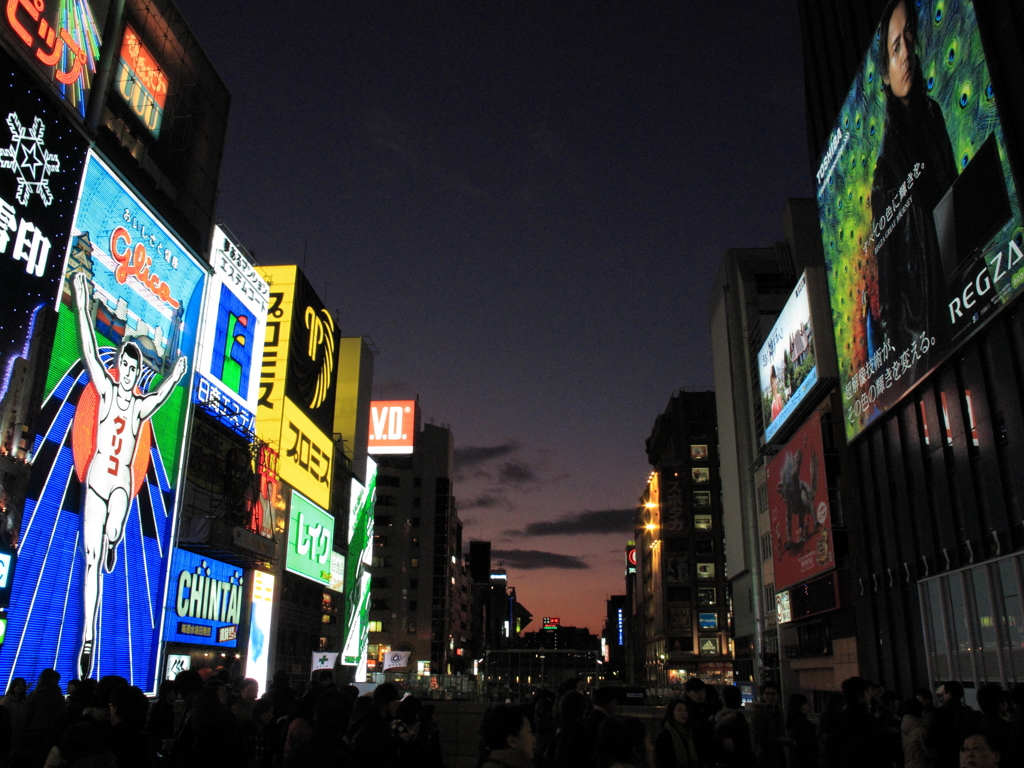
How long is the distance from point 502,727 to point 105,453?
1884 centimetres

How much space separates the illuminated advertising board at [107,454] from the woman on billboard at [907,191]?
2266 centimetres

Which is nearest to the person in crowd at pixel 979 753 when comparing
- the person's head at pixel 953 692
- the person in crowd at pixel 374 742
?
the person's head at pixel 953 692

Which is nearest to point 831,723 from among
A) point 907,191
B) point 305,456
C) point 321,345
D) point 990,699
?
point 990,699

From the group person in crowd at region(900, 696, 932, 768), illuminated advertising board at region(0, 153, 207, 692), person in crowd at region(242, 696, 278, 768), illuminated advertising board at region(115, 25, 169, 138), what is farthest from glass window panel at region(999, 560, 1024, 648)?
illuminated advertising board at region(115, 25, 169, 138)

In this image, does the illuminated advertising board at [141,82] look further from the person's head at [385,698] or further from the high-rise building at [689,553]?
the high-rise building at [689,553]

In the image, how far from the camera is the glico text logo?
4078 cm

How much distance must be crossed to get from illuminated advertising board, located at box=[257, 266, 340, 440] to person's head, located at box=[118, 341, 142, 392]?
13.6 metres

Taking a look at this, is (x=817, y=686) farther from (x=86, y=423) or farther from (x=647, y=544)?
(x=647, y=544)

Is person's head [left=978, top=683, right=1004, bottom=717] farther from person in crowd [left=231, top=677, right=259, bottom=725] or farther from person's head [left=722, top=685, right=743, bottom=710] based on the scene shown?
person in crowd [left=231, top=677, right=259, bottom=725]

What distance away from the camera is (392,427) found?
68.4 m

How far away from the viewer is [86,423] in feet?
64.6

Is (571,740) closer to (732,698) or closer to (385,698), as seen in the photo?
(385,698)

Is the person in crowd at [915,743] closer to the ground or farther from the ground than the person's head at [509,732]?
closer to the ground

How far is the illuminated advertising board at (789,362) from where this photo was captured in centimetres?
4050
